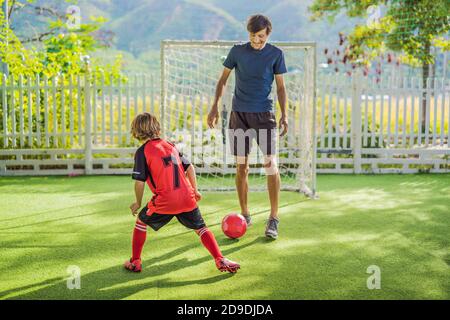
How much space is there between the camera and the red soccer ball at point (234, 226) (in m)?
4.88

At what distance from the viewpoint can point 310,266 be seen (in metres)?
4.18

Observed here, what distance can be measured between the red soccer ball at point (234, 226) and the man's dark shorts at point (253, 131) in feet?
1.98

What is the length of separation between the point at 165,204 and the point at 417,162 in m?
6.55

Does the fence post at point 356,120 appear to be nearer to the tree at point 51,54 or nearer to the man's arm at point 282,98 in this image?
the tree at point 51,54

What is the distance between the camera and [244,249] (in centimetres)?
467

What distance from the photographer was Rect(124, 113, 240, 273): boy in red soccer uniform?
12.7ft

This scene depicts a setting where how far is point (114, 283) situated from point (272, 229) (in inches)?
64.3

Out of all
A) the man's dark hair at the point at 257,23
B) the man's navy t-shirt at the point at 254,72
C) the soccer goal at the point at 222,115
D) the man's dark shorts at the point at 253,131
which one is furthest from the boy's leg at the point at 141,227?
the soccer goal at the point at 222,115

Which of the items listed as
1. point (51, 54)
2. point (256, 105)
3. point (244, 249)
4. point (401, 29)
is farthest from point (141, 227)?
point (401, 29)

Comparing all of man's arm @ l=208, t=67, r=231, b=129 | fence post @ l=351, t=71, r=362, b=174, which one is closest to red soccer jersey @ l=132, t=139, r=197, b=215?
man's arm @ l=208, t=67, r=231, b=129

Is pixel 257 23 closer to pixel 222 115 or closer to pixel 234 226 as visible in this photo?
pixel 234 226
